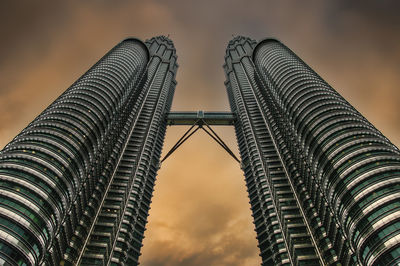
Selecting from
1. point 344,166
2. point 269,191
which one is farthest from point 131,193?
point 344,166

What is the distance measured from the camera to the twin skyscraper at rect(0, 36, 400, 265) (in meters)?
49.4

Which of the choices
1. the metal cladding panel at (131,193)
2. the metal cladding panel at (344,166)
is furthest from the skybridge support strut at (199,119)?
the metal cladding panel at (344,166)

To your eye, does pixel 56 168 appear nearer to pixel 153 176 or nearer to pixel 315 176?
pixel 153 176

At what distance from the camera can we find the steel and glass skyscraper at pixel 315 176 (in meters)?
50.6

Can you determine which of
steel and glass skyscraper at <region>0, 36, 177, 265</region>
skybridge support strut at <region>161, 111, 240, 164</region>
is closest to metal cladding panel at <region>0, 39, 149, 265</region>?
steel and glass skyscraper at <region>0, 36, 177, 265</region>

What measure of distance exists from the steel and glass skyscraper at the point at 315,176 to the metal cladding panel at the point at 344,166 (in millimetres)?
144

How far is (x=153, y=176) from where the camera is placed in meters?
107

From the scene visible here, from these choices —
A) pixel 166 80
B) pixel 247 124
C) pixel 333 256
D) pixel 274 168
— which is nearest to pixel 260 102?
pixel 247 124

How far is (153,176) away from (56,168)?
51.5 metres

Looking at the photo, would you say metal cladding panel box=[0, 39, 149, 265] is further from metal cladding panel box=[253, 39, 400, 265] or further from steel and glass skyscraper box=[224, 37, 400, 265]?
metal cladding panel box=[253, 39, 400, 265]

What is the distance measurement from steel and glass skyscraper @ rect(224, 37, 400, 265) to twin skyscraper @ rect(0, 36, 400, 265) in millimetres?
259

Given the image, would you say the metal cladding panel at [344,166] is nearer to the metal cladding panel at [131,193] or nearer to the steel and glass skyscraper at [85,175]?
the metal cladding panel at [131,193]

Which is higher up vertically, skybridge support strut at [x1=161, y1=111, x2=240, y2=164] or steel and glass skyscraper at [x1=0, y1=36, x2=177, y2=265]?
skybridge support strut at [x1=161, y1=111, x2=240, y2=164]

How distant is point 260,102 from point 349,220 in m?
87.5
